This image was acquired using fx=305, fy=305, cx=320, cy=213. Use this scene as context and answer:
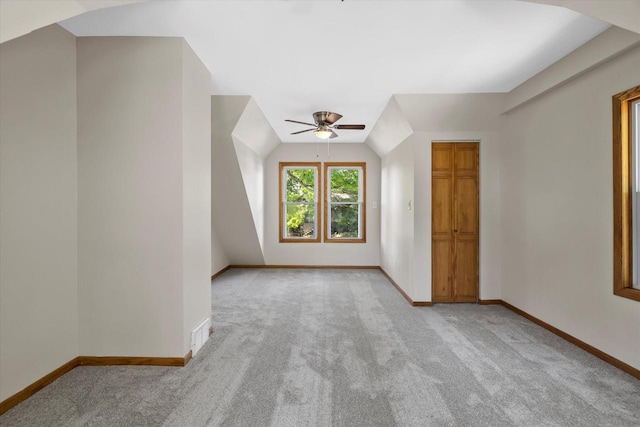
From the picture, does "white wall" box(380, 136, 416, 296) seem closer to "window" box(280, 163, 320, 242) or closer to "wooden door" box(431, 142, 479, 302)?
"wooden door" box(431, 142, 479, 302)

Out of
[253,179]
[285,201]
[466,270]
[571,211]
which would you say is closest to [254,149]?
[253,179]

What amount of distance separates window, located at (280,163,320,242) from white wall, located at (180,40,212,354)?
12.0ft

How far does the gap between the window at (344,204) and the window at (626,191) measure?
4502 millimetres

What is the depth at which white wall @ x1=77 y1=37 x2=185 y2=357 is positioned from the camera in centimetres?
255

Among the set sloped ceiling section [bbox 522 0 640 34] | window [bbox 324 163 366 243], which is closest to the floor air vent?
sloped ceiling section [bbox 522 0 640 34]

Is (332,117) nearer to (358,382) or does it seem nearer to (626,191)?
(626,191)

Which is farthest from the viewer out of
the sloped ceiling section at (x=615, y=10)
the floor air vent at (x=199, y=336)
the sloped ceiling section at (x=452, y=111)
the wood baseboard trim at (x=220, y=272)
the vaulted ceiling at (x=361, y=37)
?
the wood baseboard trim at (x=220, y=272)

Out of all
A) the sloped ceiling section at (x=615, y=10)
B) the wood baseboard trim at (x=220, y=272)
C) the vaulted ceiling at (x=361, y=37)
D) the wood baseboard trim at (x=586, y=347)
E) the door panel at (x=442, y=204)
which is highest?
the vaulted ceiling at (x=361, y=37)

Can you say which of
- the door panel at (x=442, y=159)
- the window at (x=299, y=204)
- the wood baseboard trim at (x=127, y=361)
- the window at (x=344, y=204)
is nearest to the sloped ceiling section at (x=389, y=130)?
the door panel at (x=442, y=159)

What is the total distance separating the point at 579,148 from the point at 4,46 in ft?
15.3

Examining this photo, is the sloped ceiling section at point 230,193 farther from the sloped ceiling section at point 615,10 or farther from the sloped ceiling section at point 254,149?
the sloped ceiling section at point 615,10

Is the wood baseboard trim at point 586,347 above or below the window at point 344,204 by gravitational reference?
below

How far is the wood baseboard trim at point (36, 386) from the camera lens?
200cm

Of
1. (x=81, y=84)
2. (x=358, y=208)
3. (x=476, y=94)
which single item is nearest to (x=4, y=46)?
(x=81, y=84)
